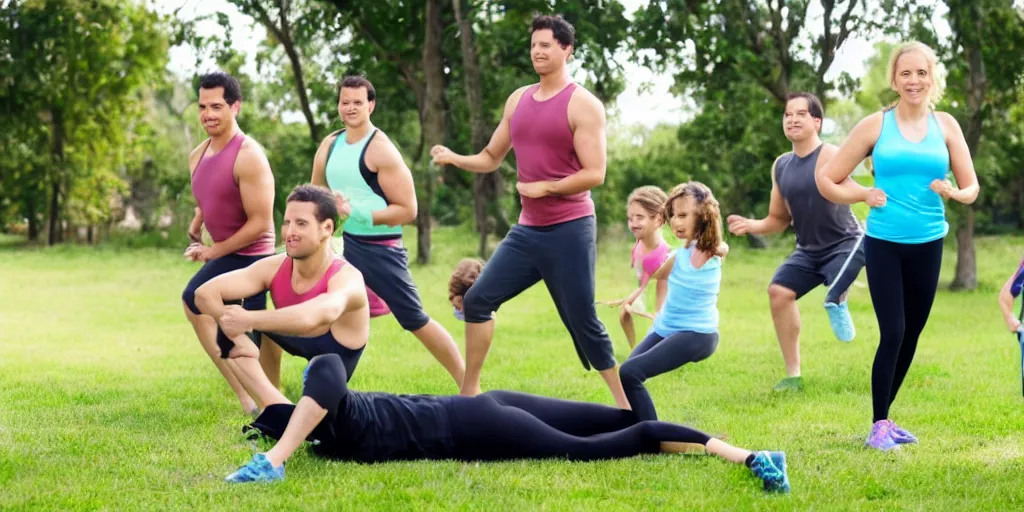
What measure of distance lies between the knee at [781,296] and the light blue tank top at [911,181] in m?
2.46

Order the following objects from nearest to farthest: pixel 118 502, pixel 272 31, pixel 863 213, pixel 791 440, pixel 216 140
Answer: pixel 118 502 → pixel 791 440 → pixel 216 140 → pixel 863 213 → pixel 272 31

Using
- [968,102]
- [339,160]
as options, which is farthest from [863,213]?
[968,102]

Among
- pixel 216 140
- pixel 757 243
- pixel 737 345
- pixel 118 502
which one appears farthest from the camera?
pixel 757 243

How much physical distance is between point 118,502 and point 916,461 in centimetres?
402

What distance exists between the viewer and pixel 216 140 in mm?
8078

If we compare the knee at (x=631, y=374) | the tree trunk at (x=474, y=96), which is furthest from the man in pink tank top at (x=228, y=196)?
the tree trunk at (x=474, y=96)

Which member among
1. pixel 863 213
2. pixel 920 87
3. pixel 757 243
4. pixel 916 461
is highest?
pixel 920 87

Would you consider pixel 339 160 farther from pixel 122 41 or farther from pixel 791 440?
pixel 122 41

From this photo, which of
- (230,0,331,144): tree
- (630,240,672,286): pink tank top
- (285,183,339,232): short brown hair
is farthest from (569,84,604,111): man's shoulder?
(230,0,331,144): tree

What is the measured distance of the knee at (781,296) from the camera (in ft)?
30.9

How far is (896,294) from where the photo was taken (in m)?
7.00

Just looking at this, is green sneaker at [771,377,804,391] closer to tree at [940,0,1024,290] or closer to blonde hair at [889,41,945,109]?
blonde hair at [889,41,945,109]

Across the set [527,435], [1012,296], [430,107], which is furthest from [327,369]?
[430,107]

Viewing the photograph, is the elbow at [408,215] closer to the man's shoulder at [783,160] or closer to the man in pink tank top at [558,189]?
the man in pink tank top at [558,189]
